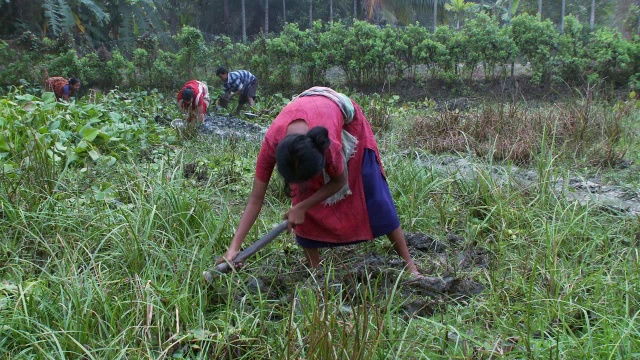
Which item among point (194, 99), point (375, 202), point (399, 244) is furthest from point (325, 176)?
point (194, 99)

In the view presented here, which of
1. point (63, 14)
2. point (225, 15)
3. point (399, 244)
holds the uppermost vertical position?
point (225, 15)

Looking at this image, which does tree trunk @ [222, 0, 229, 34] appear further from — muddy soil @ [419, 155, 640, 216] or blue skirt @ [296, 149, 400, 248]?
blue skirt @ [296, 149, 400, 248]

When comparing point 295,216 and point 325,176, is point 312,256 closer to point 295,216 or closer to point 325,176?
point 295,216

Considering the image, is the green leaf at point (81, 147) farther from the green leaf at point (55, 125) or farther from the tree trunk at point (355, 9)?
the tree trunk at point (355, 9)

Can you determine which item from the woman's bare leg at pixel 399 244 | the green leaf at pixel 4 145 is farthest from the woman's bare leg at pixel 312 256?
the green leaf at pixel 4 145

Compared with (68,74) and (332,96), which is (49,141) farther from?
(68,74)

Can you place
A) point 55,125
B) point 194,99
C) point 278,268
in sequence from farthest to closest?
1. point 194,99
2. point 55,125
3. point 278,268

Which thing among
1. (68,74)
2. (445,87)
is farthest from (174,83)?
(445,87)

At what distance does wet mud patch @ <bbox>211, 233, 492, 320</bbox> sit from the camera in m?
2.69

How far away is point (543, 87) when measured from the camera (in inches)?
490

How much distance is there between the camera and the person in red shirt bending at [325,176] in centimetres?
240

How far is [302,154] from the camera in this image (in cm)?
234

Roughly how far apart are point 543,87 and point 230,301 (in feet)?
37.1

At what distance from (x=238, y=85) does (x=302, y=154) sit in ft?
27.2
